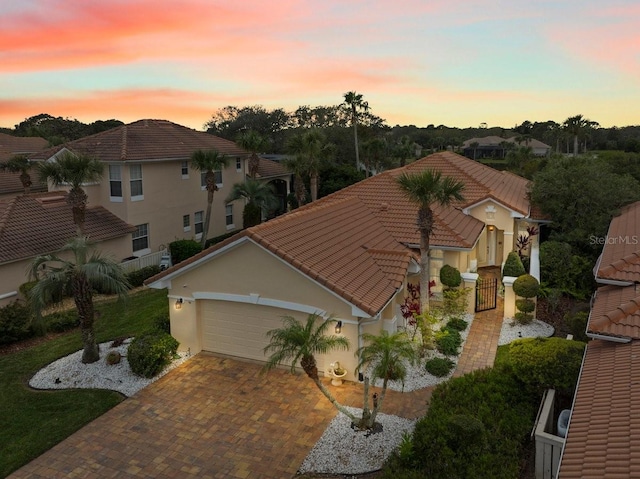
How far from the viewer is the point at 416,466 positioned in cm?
916

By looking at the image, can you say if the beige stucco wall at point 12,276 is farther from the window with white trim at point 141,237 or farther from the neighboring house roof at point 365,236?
the neighboring house roof at point 365,236

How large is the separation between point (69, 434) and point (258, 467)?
5.04 metres

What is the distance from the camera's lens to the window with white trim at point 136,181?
28.2 m

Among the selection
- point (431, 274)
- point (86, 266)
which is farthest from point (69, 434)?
point (431, 274)

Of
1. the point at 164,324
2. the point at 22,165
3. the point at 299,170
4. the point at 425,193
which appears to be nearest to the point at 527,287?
the point at 425,193

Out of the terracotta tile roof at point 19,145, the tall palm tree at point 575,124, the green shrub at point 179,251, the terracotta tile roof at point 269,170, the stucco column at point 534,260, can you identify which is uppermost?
the tall palm tree at point 575,124

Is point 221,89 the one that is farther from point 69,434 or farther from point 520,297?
point 69,434

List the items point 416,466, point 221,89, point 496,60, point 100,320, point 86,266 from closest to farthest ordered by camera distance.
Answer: point 416,466 < point 86,266 < point 100,320 < point 496,60 < point 221,89

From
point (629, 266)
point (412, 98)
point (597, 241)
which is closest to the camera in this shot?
point (629, 266)

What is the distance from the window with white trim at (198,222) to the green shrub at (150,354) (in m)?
19.9

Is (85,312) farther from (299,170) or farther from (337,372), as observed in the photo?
(299,170)

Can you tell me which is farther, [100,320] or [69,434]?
[100,320]

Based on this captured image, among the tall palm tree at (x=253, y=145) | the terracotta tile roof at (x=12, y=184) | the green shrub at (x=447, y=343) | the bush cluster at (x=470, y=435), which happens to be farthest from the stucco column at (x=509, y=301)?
the terracotta tile roof at (x=12, y=184)

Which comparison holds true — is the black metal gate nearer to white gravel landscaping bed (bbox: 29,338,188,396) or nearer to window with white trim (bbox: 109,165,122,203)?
white gravel landscaping bed (bbox: 29,338,188,396)
